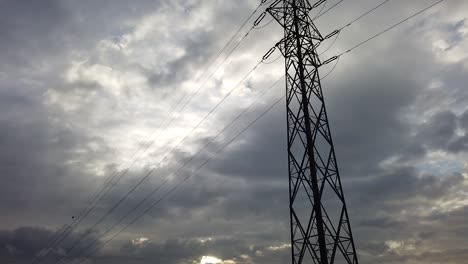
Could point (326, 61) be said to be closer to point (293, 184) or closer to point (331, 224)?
point (293, 184)

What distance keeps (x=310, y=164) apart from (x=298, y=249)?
547cm

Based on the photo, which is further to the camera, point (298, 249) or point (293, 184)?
point (293, 184)

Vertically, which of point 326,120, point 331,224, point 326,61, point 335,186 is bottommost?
point 331,224

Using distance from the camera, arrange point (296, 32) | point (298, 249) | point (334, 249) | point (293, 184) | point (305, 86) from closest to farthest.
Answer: point (334, 249) < point (298, 249) < point (293, 184) < point (305, 86) < point (296, 32)

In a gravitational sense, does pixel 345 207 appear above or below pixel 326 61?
below

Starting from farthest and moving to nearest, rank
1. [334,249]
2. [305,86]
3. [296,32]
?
[296,32], [305,86], [334,249]

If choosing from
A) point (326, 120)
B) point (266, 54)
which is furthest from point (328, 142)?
point (266, 54)

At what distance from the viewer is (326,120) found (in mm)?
23422

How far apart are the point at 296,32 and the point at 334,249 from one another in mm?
16221

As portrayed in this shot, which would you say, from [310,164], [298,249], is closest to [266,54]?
[310,164]

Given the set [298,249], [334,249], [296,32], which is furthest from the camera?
[296,32]

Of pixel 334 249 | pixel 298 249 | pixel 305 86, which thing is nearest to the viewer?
pixel 334 249

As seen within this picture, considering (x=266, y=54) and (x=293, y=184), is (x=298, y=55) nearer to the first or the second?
(x=266, y=54)

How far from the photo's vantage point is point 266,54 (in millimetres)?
27219
